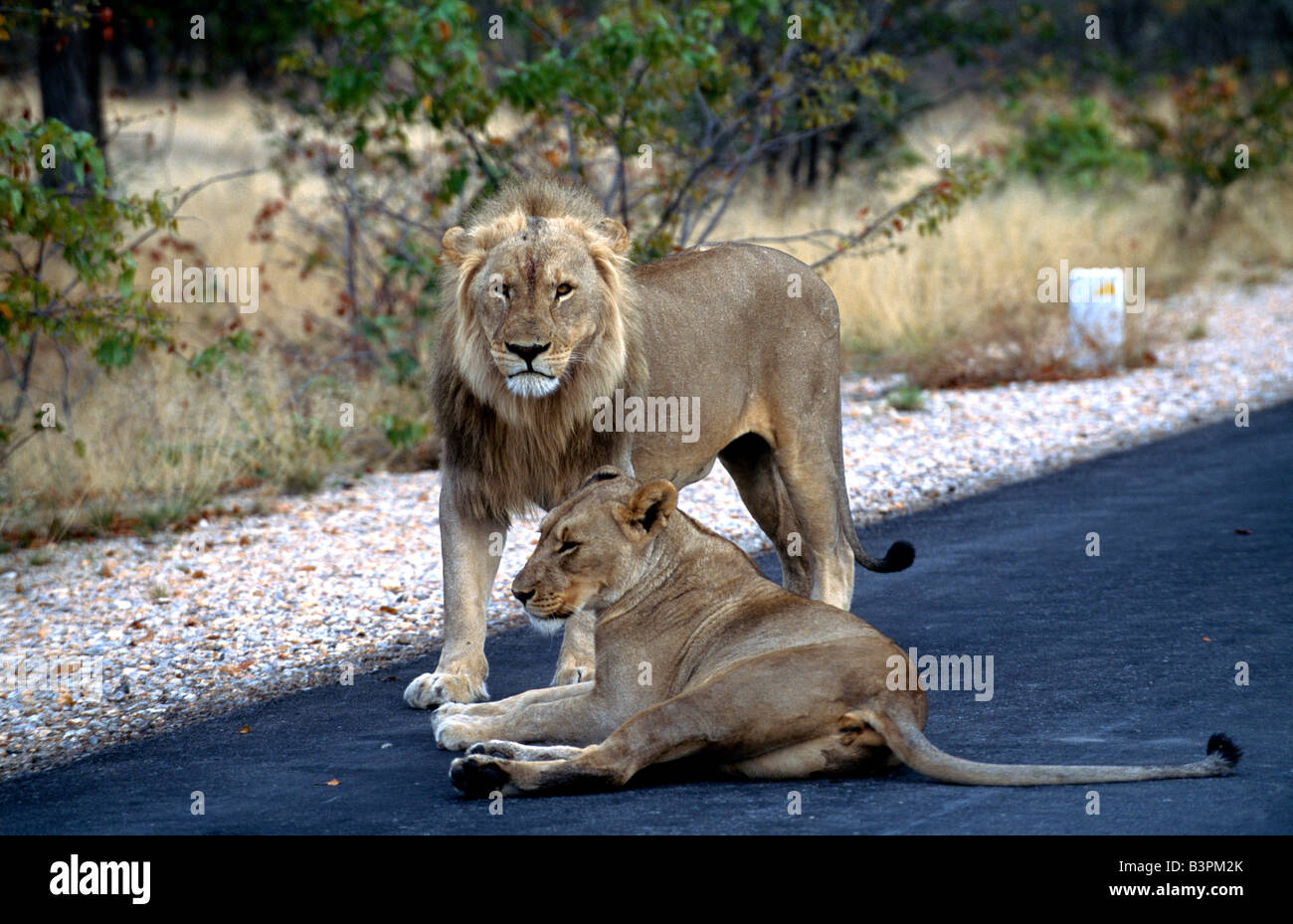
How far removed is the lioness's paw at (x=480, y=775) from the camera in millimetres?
4664

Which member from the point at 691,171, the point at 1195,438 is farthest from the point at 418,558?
the point at 1195,438

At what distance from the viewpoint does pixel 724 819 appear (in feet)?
14.4

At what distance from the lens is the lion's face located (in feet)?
18.9

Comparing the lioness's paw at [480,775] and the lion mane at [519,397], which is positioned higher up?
the lion mane at [519,397]

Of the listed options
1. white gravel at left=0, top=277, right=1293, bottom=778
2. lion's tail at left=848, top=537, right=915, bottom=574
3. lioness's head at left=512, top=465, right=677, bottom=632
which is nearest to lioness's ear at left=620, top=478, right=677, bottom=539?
lioness's head at left=512, top=465, right=677, bottom=632

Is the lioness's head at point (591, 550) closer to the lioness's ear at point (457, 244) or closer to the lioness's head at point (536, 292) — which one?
the lioness's head at point (536, 292)

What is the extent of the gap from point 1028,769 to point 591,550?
1.58 meters

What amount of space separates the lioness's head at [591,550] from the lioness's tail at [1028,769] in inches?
41.0

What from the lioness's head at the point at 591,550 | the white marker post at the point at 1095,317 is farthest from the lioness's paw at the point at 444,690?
the white marker post at the point at 1095,317

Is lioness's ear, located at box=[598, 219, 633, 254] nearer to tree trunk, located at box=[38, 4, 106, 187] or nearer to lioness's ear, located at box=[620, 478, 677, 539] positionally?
lioness's ear, located at box=[620, 478, 677, 539]

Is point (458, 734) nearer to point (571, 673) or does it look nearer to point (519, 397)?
point (571, 673)
